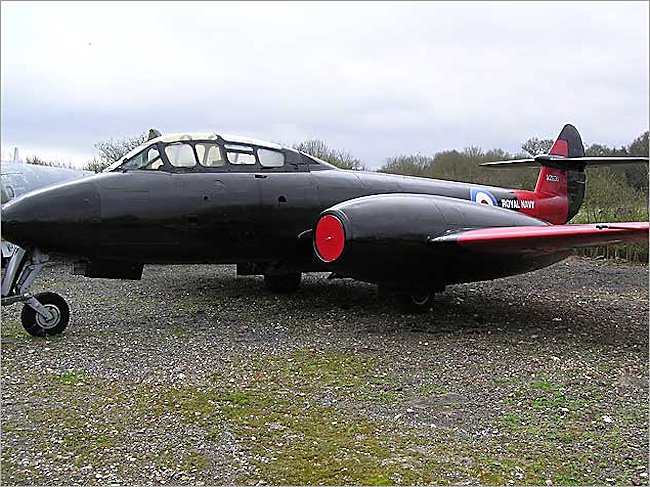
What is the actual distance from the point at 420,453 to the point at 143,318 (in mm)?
4425

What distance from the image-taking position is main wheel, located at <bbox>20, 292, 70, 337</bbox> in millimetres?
6090

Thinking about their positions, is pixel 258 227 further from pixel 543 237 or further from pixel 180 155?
pixel 543 237

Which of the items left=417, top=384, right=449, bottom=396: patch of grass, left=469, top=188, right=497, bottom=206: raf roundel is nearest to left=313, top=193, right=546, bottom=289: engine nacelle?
left=417, top=384, right=449, bottom=396: patch of grass

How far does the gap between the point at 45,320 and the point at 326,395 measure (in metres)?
3.15

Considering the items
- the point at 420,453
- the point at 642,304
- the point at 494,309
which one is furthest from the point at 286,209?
the point at 642,304

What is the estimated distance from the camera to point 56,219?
20.2 ft

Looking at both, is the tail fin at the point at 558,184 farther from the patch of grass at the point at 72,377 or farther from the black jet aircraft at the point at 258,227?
the patch of grass at the point at 72,377

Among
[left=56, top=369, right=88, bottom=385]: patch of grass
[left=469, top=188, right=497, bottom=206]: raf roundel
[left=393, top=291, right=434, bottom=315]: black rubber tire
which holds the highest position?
[left=469, top=188, right=497, bottom=206]: raf roundel

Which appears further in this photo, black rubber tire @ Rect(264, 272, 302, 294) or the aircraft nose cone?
black rubber tire @ Rect(264, 272, 302, 294)

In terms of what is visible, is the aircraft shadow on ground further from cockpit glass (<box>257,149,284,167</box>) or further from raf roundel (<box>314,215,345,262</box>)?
cockpit glass (<box>257,149,284,167</box>)

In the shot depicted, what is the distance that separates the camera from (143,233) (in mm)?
6613

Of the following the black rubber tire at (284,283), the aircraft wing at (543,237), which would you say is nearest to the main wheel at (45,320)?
the black rubber tire at (284,283)

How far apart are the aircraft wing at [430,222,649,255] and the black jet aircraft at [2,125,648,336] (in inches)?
0.4

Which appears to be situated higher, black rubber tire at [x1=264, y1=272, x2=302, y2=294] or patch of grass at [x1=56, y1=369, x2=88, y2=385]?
black rubber tire at [x1=264, y1=272, x2=302, y2=294]
